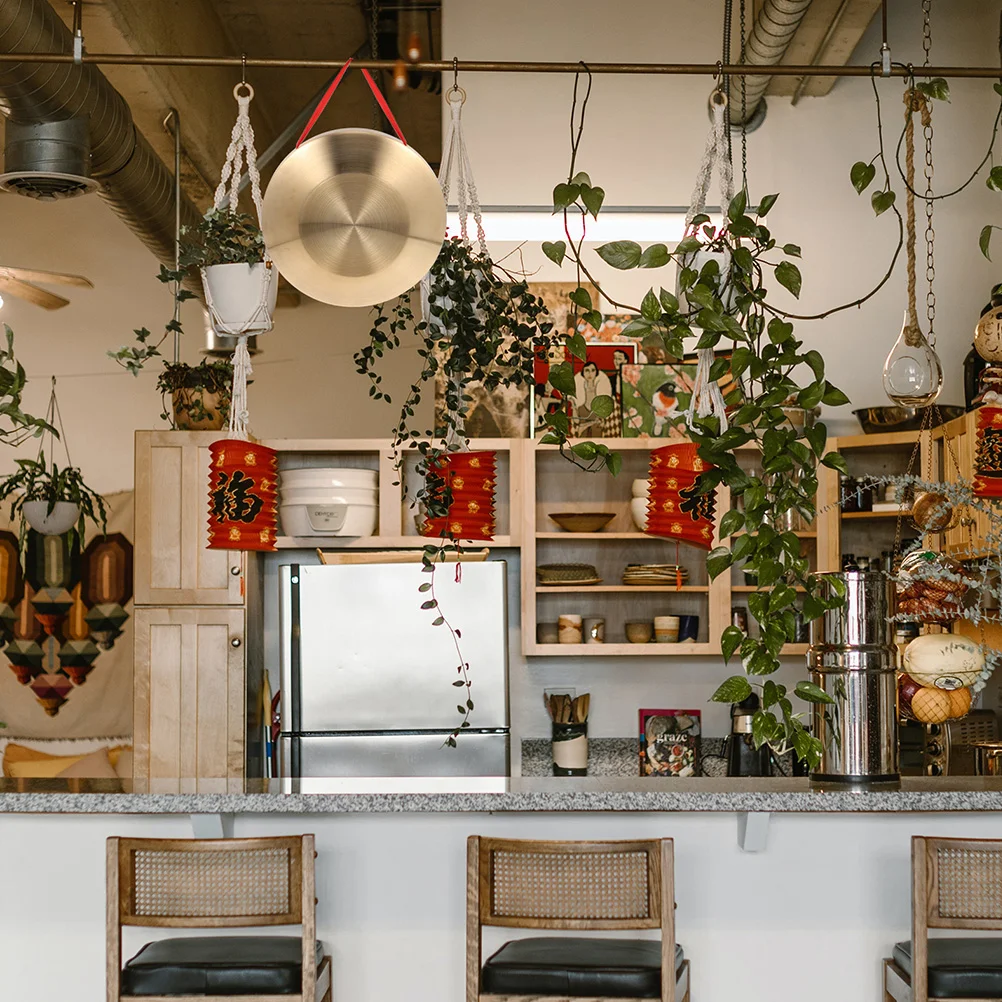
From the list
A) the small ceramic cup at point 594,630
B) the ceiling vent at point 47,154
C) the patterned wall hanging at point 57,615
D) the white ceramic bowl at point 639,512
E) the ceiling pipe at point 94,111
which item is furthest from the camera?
the patterned wall hanging at point 57,615

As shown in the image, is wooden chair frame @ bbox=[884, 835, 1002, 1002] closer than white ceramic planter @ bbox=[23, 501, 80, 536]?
Yes

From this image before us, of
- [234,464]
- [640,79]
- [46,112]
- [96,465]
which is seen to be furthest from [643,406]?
[96,465]

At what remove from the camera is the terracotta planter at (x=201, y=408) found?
454 cm

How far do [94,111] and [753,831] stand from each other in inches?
124

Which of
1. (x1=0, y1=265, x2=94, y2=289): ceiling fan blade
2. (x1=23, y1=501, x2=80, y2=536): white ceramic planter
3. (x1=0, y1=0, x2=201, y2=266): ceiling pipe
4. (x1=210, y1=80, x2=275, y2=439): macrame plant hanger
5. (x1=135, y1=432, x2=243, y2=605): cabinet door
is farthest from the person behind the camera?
(x1=23, y1=501, x2=80, y2=536): white ceramic planter

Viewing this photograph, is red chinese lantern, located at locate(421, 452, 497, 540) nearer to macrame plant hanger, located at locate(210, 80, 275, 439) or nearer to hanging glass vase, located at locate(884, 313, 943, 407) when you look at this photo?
macrame plant hanger, located at locate(210, 80, 275, 439)

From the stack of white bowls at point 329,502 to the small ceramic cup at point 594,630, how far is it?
0.93 m

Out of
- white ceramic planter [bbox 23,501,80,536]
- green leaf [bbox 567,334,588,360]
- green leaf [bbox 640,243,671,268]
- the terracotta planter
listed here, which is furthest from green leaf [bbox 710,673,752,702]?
white ceramic planter [bbox 23,501,80,536]

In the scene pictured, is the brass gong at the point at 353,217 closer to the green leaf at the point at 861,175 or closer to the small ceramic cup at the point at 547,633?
the green leaf at the point at 861,175

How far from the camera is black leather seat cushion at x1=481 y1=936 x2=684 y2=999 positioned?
2289 mm

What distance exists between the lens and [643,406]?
477 cm

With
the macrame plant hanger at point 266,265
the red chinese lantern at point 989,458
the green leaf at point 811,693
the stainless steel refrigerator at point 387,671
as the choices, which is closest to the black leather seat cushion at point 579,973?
the green leaf at point 811,693

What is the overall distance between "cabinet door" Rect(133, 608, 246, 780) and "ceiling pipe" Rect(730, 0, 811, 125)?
266cm

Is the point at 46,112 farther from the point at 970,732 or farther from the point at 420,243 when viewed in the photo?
the point at 970,732
